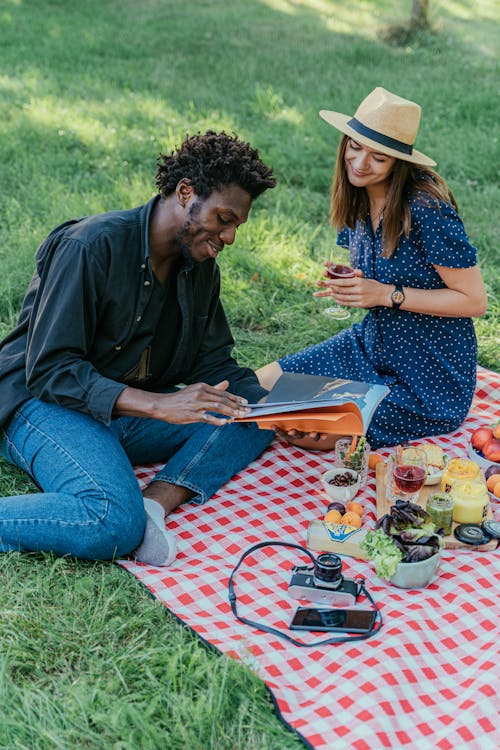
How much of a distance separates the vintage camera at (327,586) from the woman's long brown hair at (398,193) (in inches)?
65.5

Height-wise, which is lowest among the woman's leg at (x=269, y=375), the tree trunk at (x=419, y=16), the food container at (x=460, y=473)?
the woman's leg at (x=269, y=375)

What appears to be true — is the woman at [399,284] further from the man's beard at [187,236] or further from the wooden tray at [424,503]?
the man's beard at [187,236]

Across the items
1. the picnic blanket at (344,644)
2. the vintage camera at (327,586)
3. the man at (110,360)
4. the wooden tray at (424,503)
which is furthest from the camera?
the wooden tray at (424,503)

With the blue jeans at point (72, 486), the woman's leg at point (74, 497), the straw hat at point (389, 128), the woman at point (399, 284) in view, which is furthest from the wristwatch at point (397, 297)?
the woman's leg at point (74, 497)

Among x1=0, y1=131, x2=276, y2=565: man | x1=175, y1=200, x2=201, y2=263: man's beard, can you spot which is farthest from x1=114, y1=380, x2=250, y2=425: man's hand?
x1=175, y1=200, x2=201, y2=263: man's beard

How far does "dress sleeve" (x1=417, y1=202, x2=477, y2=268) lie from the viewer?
4145mm

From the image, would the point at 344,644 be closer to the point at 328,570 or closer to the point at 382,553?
the point at 328,570

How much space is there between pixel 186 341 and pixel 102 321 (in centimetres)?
47

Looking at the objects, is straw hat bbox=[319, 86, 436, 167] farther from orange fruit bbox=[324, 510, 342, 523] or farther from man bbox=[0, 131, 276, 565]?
orange fruit bbox=[324, 510, 342, 523]

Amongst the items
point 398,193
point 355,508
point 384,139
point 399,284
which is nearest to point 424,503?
point 355,508

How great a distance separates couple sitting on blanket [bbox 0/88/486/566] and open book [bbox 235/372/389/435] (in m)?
0.14

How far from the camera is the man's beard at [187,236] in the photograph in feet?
11.6

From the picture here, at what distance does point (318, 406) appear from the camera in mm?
3396

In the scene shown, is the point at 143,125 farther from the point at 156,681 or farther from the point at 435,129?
the point at 156,681
